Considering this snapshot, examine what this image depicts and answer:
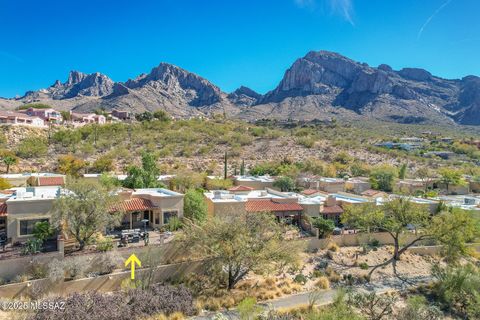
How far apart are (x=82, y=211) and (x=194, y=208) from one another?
7815mm

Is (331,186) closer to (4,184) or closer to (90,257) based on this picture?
(90,257)

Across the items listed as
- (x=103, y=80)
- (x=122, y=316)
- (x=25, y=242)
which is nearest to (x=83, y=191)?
(x=25, y=242)

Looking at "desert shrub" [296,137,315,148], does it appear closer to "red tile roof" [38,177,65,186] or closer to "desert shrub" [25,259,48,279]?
"red tile roof" [38,177,65,186]

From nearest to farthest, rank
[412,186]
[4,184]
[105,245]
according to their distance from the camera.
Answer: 1. [105,245]
2. [4,184]
3. [412,186]

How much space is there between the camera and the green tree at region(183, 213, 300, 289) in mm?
17828

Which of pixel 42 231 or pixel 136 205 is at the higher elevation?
pixel 136 205

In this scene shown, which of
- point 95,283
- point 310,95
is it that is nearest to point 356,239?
point 95,283

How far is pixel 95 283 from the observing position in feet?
54.6

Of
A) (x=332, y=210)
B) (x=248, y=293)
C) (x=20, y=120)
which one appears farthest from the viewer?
(x=20, y=120)

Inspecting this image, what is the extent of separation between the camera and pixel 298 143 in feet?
229

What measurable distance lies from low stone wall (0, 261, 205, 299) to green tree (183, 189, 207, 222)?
486 cm

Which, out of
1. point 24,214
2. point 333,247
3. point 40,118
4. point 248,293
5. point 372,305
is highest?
point 40,118

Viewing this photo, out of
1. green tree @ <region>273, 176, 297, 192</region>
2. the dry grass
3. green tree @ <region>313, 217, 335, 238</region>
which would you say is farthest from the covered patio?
green tree @ <region>273, 176, 297, 192</region>

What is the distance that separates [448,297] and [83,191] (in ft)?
69.7
